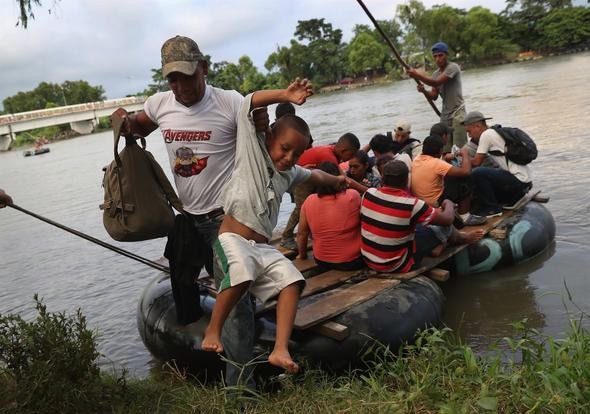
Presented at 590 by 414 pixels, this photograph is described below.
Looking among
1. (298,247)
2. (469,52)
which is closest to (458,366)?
(298,247)

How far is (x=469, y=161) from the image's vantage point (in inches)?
239

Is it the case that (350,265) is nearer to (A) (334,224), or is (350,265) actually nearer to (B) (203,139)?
(A) (334,224)

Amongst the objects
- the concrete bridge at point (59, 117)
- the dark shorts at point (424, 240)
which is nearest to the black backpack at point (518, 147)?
the dark shorts at point (424, 240)

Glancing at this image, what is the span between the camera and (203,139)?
3.48 metres

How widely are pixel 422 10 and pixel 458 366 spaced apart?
85.5 meters

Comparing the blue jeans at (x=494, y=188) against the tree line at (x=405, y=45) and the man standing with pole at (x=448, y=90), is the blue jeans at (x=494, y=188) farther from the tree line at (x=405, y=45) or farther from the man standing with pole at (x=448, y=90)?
the tree line at (x=405, y=45)

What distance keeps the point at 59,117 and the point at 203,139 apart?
6888cm

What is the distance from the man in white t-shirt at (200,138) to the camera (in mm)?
3340

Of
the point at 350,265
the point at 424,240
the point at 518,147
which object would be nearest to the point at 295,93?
the point at 350,265

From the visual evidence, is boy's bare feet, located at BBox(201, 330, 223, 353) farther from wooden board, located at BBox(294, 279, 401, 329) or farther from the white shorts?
wooden board, located at BBox(294, 279, 401, 329)

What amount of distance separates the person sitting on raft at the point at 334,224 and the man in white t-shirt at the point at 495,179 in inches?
80.0

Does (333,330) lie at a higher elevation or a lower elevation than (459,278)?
higher

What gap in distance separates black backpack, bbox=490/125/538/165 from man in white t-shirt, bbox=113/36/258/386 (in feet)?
13.1

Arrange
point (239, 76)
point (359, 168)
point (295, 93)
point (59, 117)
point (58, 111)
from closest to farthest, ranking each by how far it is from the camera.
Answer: point (295, 93) < point (359, 168) < point (59, 117) < point (58, 111) < point (239, 76)
